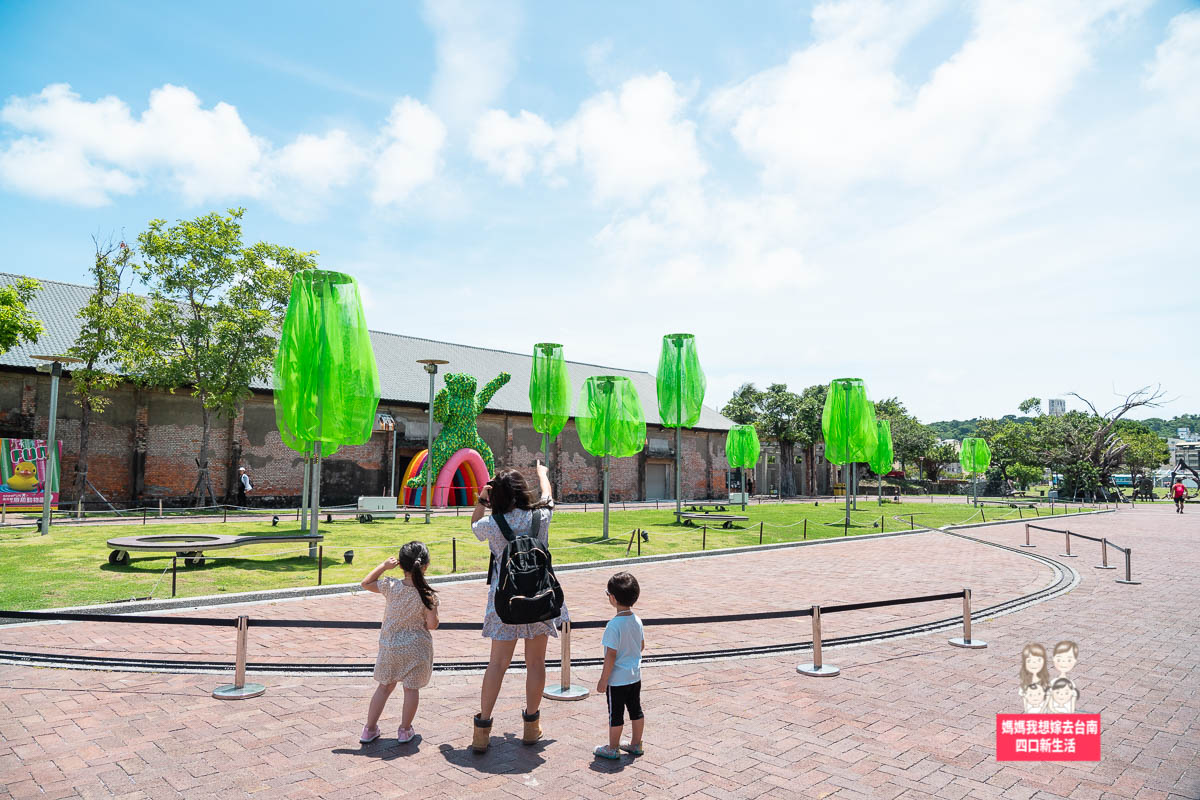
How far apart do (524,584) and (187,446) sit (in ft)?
87.1

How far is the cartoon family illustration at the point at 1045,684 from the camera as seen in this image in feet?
13.8

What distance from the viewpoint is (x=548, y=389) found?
2019cm

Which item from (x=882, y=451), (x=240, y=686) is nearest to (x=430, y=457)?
(x=240, y=686)

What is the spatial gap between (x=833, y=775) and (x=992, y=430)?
7815cm

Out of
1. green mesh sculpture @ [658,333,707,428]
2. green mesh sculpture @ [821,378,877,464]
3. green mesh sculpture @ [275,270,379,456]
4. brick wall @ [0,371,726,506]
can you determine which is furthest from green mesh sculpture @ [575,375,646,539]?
green mesh sculpture @ [821,378,877,464]

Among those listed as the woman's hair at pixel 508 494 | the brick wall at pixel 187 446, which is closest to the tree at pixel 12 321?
the brick wall at pixel 187 446

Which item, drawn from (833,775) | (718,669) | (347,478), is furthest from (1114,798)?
(347,478)

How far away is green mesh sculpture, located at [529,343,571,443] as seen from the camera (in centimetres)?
2017

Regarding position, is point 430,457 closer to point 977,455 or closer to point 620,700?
point 620,700

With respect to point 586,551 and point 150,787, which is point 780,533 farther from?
point 150,787

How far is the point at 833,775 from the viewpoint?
4.17 metres

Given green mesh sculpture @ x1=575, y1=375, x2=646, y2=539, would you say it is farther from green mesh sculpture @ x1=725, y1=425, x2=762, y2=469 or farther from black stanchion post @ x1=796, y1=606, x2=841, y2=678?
green mesh sculpture @ x1=725, y1=425, x2=762, y2=469

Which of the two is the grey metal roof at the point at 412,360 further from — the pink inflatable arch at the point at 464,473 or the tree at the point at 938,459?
the tree at the point at 938,459

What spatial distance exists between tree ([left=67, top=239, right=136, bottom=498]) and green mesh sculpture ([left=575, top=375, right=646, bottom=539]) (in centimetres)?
1554
